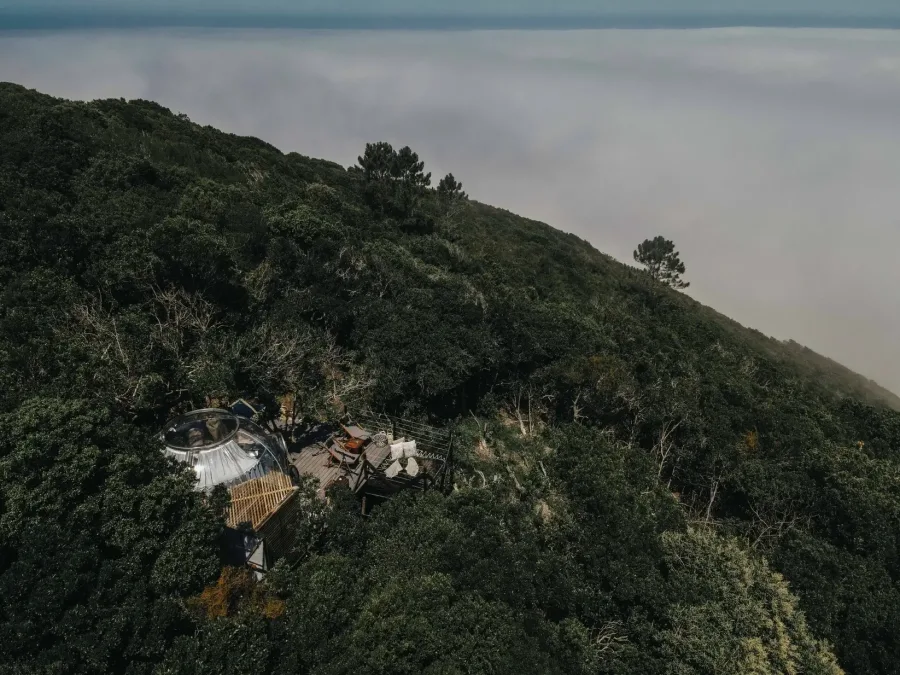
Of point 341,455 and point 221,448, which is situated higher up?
point 221,448

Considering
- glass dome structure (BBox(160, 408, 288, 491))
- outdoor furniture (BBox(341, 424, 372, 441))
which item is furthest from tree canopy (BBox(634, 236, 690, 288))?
glass dome structure (BBox(160, 408, 288, 491))

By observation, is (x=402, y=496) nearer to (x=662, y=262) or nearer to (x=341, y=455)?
(x=341, y=455)

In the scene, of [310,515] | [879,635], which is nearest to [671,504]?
[879,635]

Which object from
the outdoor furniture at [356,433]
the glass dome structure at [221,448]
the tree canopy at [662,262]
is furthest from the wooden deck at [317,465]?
the tree canopy at [662,262]

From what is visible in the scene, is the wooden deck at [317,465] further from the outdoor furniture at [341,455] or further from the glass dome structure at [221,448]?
the glass dome structure at [221,448]

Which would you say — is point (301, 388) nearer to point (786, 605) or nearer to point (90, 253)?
point (90, 253)

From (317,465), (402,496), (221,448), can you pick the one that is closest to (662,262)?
(317,465)
